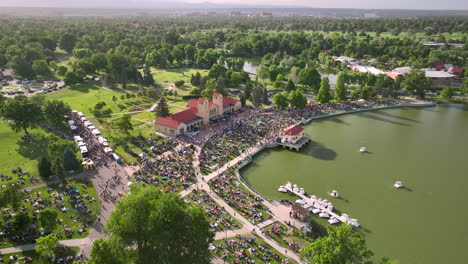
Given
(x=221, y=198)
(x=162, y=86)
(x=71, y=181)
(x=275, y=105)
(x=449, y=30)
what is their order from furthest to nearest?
(x=449, y=30), (x=162, y=86), (x=275, y=105), (x=71, y=181), (x=221, y=198)

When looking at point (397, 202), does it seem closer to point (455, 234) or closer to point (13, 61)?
point (455, 234)

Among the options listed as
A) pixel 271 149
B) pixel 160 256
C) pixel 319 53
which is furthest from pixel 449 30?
pixel 160 256

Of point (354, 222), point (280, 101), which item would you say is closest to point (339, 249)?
point (354, 222)

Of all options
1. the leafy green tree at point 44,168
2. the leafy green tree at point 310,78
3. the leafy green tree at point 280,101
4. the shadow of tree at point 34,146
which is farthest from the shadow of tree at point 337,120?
the shadow of tree at point 34,146

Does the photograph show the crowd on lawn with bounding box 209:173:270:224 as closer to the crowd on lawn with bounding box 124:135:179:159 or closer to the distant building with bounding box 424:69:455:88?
the crowd on lawn with bounding box 124:135:179:159

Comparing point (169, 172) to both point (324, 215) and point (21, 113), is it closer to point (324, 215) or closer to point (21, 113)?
point (324, 215)

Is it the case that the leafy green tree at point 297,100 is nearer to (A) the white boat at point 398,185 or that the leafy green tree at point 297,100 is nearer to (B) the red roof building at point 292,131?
(B) the red roof building at point 292,131
